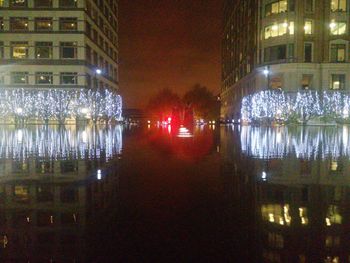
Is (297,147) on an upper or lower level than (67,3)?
lower

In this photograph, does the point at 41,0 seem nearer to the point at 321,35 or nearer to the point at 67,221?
the point at 321,35

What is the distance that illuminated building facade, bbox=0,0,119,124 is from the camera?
6688 centimetres

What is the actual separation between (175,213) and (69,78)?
62686mm

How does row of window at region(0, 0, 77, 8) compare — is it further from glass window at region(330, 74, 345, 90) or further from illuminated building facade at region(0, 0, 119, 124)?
glass window at region(330, 74, 345, 90)

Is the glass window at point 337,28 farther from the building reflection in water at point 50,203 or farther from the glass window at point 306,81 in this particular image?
the building reflection in water at point 50,203

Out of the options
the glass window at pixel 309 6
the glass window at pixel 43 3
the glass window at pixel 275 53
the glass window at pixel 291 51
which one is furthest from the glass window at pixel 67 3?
the glass window at pixel 309 6

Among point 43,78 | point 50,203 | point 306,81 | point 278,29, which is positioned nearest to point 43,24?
point 43,78

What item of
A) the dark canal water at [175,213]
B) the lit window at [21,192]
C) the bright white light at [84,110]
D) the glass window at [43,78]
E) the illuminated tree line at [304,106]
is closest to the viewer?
the dark canal water at [175,213]

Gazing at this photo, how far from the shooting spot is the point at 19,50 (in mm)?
67500

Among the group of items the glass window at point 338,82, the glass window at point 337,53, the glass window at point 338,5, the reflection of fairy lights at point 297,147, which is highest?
the glass window at point 338,5

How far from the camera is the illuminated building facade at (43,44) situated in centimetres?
6688

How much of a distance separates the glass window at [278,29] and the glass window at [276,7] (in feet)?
7.33

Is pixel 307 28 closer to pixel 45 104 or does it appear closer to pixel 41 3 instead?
pixel 45 104

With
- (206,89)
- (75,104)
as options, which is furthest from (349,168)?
(206,89)
